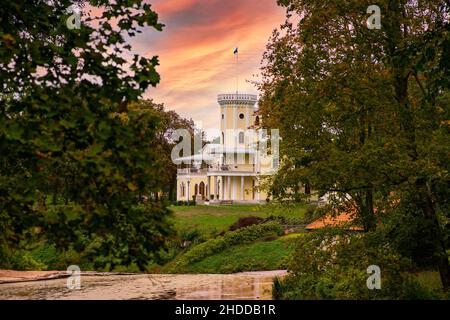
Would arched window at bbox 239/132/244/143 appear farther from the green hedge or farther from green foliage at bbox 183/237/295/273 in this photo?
green foliage at bbox 183/237/295/273

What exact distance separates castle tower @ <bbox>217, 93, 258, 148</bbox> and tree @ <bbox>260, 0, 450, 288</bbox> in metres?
60.3

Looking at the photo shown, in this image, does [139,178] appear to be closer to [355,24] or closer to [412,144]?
[412,144]

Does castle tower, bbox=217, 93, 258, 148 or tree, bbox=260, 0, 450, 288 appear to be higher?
castle tower, bbox=217, 93, 258, 148

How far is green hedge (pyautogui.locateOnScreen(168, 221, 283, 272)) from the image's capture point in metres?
30.0

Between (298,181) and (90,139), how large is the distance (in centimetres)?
801

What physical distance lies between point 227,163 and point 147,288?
50116mm

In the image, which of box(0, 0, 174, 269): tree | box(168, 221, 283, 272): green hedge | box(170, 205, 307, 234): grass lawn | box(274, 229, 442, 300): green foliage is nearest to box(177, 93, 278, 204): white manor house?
box(170, 205, 307, 234): grass lawn

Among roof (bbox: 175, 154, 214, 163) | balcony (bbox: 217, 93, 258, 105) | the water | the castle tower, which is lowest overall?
the water

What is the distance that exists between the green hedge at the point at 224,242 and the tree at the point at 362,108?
17255mm

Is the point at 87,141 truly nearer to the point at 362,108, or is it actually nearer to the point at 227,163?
the point at 362,108

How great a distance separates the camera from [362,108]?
12102 mm

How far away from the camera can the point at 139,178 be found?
5.41m

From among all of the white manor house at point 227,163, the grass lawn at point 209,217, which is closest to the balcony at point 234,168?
the white manor house at point 227,163
